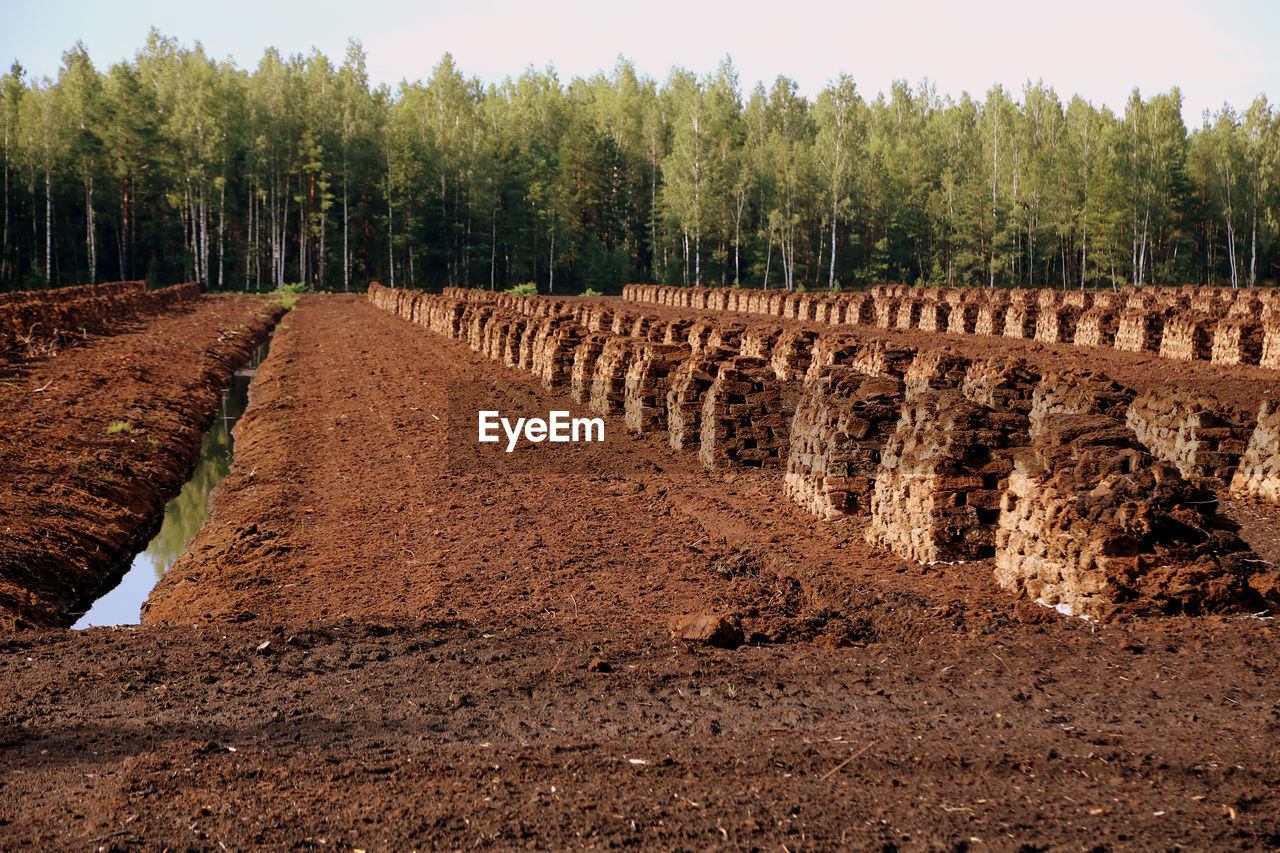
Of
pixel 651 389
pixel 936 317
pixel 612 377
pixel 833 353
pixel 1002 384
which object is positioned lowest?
pixel 651 389

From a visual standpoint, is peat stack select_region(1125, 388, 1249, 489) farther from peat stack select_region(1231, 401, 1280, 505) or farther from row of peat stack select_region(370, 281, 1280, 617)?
peat stack select_region(1231, 401, 1280, 505)

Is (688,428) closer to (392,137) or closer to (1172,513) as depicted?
(1172,513)

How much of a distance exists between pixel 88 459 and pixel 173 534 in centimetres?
187

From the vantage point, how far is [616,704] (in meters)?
6.19

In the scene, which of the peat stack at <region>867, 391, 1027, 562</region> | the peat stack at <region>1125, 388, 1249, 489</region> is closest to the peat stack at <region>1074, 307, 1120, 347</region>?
the peat stack at <region>1125, 388, 1249, 489</region>

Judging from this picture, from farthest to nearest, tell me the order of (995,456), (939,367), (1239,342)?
(1239,342) < (939,367) < (995,456)

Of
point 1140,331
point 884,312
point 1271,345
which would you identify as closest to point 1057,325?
point 1140,331

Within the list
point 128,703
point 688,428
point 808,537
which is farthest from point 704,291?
point 128,703

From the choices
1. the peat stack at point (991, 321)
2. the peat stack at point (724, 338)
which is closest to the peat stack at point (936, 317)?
the peat stack at point (991, 321)

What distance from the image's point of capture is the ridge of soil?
10.5 meters

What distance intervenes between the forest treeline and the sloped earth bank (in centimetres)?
6039

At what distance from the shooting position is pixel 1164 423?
1306cm

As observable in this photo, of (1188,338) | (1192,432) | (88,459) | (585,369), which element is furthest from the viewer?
(1188,338)

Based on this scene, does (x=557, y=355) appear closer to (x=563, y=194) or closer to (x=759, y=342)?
(x=759, y=342)
